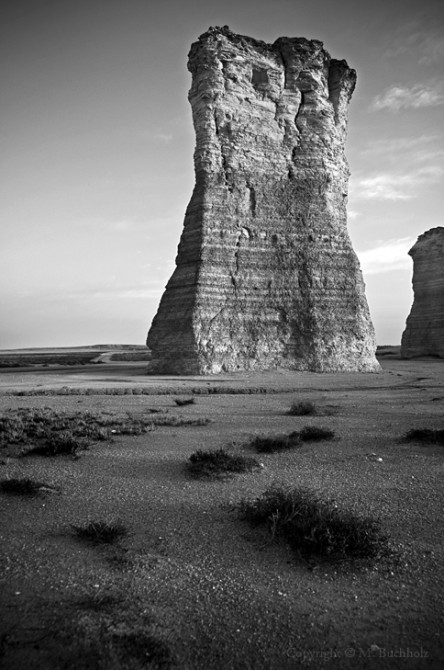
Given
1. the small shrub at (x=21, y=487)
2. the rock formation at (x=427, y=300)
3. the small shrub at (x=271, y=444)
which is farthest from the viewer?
the rock formation at (x=427, y=300)

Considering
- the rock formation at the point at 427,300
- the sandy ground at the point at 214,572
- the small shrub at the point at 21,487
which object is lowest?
the sandy ground at the point at 214,572

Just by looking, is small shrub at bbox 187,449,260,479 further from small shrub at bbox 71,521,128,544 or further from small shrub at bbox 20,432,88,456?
small shrub at bbox 20,432,88,456

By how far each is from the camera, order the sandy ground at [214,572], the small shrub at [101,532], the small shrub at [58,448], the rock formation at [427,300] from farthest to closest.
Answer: the rock formation at [427,300] → the small shrub at [58,448] → the small shrub at [101,532] → the sandy ground at [214,572]

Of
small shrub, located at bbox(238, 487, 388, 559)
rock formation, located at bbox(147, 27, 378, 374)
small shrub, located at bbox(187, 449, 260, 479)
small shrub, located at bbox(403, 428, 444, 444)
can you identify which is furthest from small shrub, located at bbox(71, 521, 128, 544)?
rock formation, located at bbox(147, 27, 378, 374)

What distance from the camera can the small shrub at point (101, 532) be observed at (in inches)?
155

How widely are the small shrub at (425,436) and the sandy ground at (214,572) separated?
0.69 meters

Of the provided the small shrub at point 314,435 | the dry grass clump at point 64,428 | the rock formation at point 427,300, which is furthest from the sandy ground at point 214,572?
the rock formation at point 427,300

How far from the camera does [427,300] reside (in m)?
41.8

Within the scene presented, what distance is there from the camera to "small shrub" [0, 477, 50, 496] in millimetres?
5160

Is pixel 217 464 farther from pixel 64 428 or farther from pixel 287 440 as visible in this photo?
pixel 64 428

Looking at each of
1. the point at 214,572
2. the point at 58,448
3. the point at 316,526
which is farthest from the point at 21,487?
the point at 316,526

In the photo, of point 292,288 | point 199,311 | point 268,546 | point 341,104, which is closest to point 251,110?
point 341,104

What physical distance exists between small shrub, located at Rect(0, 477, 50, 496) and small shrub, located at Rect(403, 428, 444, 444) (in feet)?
19.4

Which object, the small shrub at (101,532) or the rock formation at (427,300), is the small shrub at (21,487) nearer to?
the small shrub at (101,532)
